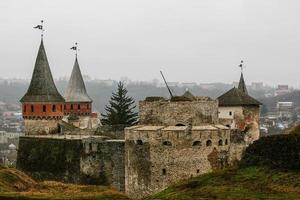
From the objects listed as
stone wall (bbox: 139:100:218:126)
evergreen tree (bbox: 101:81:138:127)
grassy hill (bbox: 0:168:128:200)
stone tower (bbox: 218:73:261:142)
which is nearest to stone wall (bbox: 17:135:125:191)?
stone wall (bbox: 139:100:218:126)

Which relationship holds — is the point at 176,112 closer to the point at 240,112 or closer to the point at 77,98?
the point at 240,112

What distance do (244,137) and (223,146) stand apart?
4.73m

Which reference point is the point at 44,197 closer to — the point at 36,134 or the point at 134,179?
the point at 134,179

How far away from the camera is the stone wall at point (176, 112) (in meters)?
41.4

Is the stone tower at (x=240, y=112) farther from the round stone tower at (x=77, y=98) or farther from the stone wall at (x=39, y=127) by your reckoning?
the round stone tower at (x=77, y=98)

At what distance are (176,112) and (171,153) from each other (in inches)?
98.6

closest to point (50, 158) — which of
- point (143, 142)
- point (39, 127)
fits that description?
point (39, 127)

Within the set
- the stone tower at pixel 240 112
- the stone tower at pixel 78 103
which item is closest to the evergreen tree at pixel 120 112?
the stone tower at pixel 78 103

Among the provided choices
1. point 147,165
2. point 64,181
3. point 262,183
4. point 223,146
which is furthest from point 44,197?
point 64,181

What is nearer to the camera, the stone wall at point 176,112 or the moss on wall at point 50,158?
the stone wall at point 176,112

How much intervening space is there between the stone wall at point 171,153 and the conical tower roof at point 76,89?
1166 inches

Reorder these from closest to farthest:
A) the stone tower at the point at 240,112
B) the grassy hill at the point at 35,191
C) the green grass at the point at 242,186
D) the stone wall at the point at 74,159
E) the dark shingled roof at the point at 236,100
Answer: the green grass at the point at 242,186 → the grassy hill at the point at 35,191 → the stone wall at the point at 74,159 → the stone tower at the point at 240,112 → the dark shingled roof at the point at 236,100

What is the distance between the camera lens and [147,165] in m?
41.8

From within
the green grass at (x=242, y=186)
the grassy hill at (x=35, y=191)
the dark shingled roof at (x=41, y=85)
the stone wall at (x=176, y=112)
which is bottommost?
the grassy hill at (x=35, y=191)
